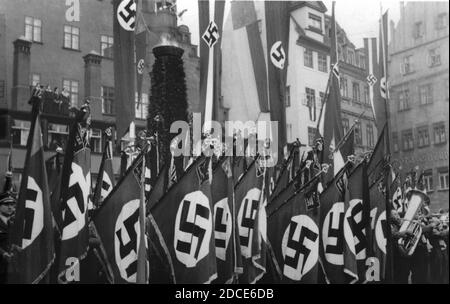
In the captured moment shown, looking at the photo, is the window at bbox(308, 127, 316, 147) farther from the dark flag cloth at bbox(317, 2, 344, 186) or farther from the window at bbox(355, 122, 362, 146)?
the window at bbox(355, 122, 362, 146)

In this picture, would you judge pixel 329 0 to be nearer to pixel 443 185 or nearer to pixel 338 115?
pixel 338 115

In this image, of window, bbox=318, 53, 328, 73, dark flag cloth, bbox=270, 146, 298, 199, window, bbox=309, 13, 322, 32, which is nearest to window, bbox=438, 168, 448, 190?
window, bbox=318, 53, 328, 73

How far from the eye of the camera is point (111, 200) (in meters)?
9.78

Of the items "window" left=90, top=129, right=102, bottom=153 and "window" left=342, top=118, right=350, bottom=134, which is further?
"window" left=342, top=118, right=350, bottom=134

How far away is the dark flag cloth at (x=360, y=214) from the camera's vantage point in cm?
1261

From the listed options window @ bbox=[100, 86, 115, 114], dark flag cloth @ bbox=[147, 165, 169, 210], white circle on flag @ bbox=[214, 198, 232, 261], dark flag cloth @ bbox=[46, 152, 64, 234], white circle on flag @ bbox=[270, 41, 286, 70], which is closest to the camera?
dark flag cloth @ bbox=[46, 152, 64, 234]

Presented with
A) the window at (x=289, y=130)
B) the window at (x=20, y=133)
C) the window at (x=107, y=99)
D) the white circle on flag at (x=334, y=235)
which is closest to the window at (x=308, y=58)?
the window at (x=289, y=130)

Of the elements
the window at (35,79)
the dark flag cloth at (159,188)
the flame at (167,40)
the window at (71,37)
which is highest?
the flame at (167,40)

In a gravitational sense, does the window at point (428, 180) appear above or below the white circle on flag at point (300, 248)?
above

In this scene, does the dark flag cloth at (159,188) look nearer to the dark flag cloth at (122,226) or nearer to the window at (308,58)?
the dark flag cloth at (122,226)

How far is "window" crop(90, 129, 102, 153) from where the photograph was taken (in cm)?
1059

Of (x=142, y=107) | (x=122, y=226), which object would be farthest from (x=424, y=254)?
(x=122, y=226)

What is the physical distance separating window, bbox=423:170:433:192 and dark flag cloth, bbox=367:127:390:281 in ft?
3.51

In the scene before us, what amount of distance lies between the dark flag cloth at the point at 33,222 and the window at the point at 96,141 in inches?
61.2
